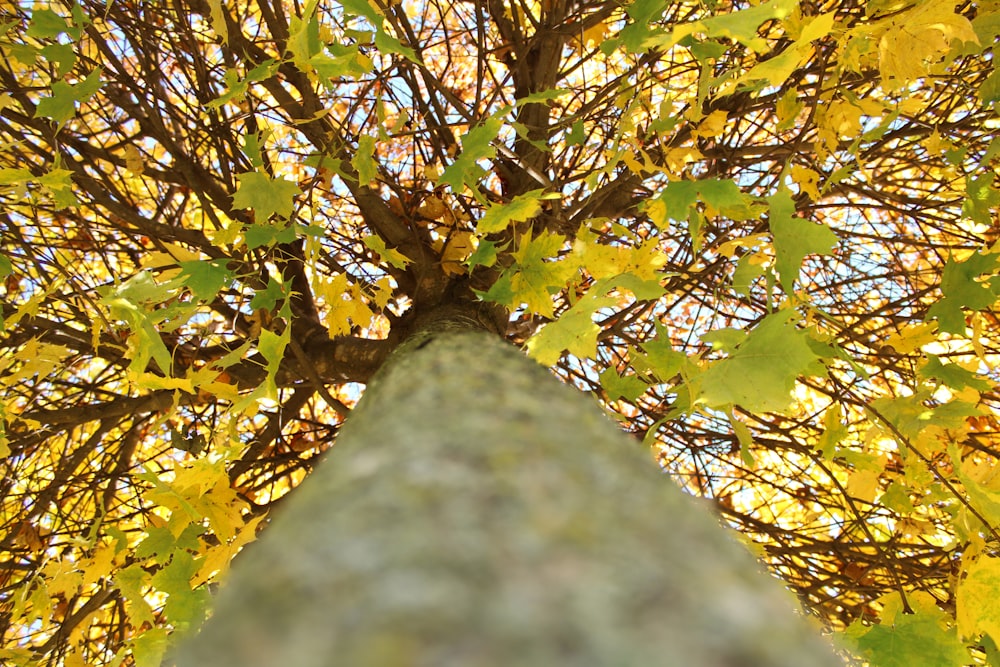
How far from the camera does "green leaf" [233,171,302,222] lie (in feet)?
→ 5.08


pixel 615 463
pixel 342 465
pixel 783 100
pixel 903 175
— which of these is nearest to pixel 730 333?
pixel 615 463

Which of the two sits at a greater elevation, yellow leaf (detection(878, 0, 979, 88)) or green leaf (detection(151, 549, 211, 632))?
yellow leaf (detection(878, 0, 979, 88))

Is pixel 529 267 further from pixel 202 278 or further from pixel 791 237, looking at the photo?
pixel 202 278

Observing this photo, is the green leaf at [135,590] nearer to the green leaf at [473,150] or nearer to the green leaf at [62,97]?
the green leaf at [62,97]

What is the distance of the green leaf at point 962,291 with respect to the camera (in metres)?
1.57

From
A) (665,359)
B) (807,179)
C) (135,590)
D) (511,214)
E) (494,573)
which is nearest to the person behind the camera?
(494,573)

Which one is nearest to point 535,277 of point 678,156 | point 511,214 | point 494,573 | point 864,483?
point 511,214

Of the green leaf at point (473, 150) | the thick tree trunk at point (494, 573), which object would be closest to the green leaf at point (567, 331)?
the green leaf at point (473, 150)

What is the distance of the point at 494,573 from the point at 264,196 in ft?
4.71

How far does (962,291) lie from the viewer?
161cm

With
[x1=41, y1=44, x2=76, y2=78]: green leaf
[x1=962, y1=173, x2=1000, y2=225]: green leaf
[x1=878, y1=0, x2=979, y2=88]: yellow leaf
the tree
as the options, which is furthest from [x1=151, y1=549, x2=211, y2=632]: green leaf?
[x1=962, y1=173, x2=1000, y2=225]: green leaf

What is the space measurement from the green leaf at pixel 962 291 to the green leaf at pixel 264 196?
1.64 metres

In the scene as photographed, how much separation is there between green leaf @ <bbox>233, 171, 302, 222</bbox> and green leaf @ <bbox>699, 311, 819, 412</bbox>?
1.09m

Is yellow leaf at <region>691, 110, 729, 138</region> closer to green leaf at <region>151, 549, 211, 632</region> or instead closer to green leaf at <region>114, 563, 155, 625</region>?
green leaf at <region>151, 549, 211, 632</region>
